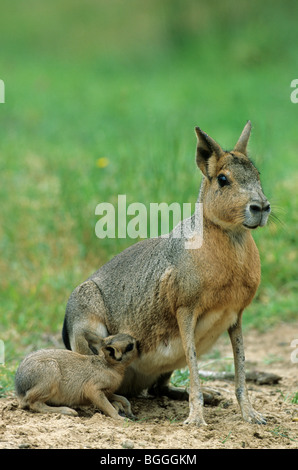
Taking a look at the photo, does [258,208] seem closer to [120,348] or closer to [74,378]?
[120,348]

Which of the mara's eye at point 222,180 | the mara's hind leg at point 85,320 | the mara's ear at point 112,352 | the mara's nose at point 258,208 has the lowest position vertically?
the mara's ear at point 112,352

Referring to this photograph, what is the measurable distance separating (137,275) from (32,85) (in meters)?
11.6

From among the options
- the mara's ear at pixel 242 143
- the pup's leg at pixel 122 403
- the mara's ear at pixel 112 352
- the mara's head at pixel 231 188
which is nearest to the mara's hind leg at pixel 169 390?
the pup's leg at pixel 122 403

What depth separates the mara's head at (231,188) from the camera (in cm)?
431

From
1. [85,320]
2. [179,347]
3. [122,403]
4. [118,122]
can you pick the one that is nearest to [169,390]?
[122,403]

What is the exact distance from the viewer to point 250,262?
4.57 meters

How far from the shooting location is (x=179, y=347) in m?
4.73

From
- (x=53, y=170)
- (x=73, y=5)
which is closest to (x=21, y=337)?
(x=53, y=170)

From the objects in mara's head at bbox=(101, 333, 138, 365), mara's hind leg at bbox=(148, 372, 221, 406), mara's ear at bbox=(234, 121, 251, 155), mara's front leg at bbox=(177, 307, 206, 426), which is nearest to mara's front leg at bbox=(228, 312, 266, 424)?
mara's front leg at bbox=(177, 307, 206, 426)

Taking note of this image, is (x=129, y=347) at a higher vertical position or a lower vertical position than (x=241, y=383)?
higher

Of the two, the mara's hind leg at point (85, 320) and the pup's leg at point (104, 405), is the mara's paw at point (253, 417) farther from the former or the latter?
the mara's hind leg at point (85, 320)

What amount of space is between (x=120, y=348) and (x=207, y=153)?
1.31 meters

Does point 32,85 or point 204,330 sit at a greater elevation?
point 32,85

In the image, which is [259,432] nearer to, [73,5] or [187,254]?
[187,254]
